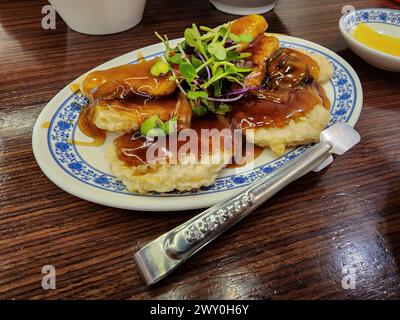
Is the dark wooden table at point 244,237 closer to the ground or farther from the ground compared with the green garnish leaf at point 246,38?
closer to the ground

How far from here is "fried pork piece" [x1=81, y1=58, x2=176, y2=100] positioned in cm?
146

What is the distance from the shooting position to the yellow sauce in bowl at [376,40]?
195 cm

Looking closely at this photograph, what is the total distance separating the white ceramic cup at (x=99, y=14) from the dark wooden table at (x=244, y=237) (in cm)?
91

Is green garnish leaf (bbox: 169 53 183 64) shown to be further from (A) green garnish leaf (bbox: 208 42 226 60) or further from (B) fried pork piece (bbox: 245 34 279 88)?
(B) fried pork piece (bbox: 245 34 279 88)

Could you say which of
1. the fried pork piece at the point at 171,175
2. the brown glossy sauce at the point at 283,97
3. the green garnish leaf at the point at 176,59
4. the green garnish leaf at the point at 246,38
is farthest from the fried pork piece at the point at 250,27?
the fried pork piece at the point at 171,175

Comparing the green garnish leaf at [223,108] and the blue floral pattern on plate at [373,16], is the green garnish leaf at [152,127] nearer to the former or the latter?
the green garnish leaf at [223,108]

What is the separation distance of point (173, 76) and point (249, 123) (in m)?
0.36

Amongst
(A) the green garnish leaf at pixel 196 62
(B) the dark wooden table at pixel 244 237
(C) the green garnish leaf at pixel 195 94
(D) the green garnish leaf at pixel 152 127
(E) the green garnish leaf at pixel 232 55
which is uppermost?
(E) the green garnish leaf at pixel 232 55

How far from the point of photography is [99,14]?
2371mm

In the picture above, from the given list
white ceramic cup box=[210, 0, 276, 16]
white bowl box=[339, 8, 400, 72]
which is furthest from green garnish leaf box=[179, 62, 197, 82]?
white ceramic cup box=[210, 0, 276, 16]

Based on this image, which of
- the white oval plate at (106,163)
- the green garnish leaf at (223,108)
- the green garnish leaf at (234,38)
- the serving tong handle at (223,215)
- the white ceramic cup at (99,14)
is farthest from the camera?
the white ceramic cup at (99,14)

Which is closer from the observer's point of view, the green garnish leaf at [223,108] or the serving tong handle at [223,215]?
the serving tong handle at [223,215]

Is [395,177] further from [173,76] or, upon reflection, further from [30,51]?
[30,51]
